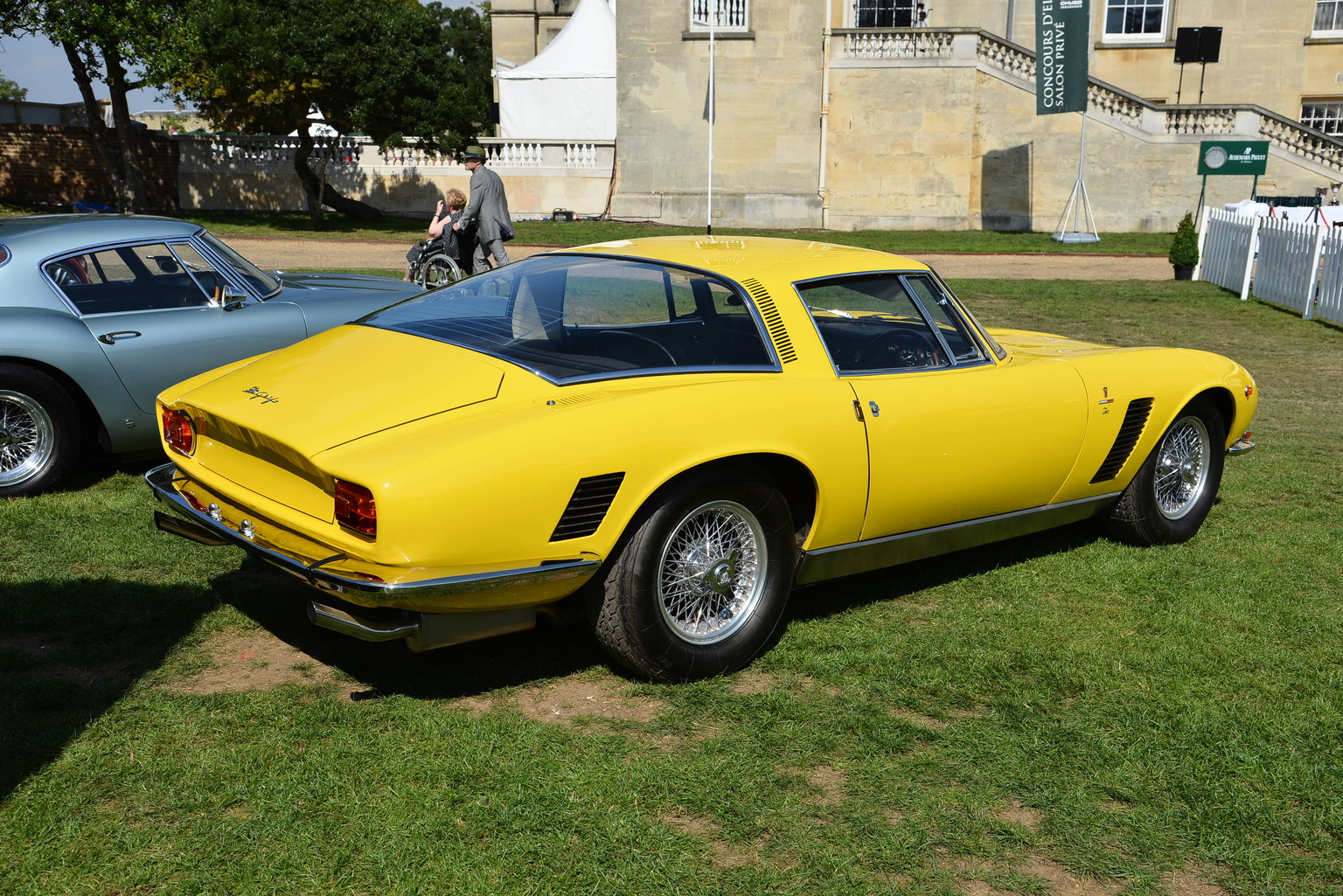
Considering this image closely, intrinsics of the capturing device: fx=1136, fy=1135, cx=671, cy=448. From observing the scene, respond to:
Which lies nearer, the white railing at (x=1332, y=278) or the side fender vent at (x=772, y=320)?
the side fender vent at (x=772, y=320)

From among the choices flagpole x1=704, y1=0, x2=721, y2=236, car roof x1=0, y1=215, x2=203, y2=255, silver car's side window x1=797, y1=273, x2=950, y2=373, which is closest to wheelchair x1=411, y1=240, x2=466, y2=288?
car roof x1=0, y1=215, x2=203, y2=255

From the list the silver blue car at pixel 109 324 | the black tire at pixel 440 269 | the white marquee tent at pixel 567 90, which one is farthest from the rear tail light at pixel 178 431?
the white marquee tent at pixel 567 90

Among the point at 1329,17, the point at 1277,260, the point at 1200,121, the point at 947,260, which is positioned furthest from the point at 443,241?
the point at 1329,17

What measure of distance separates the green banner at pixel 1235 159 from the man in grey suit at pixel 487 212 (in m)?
15.4

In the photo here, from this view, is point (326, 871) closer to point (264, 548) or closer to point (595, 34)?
point (264, 548)

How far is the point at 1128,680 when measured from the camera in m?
4.21

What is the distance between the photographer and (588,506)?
3613mm

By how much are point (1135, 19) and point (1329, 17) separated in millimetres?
5524

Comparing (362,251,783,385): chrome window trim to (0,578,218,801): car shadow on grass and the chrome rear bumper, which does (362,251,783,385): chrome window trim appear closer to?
the chrome rear bumper

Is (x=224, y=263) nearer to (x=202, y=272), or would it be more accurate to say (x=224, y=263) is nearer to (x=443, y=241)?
(x=202, y=272)

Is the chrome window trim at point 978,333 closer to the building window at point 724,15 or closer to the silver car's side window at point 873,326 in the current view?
the silver car's side window at point 873,326

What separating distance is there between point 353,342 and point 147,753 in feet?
5.63

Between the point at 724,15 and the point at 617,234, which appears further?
the point at 724,15

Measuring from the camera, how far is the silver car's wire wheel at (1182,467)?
18.5 ft
